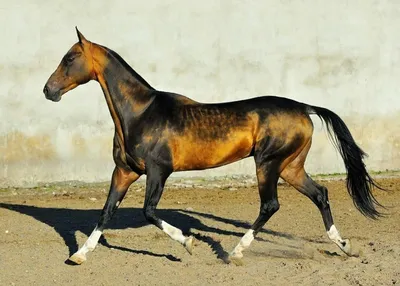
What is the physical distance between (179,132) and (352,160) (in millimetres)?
1679

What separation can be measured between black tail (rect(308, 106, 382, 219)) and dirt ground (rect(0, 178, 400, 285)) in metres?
0.40

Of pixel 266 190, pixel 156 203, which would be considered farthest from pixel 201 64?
pixel 156 203

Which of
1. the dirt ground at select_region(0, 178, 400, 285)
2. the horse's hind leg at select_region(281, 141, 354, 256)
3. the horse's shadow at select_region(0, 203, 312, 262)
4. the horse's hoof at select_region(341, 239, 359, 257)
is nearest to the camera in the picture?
the dirt ground at select_region(0, 178, 400, 285)

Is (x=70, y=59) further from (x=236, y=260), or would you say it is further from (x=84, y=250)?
(x=236, y=260)

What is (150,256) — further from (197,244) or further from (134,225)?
(134,225)

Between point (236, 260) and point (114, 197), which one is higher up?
point (114, 197)

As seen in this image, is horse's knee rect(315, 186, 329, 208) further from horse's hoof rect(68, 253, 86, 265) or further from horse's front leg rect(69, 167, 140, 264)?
horse's hoof rect(68, 253, 86, 265)

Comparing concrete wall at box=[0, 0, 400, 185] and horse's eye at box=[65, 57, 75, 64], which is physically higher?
horse's eye at box=[65, 57, 75, 64]

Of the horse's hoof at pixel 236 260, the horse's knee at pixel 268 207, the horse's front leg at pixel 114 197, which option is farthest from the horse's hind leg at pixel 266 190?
the horse's front leg at pixel 114 197

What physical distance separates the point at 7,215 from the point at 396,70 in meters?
5.95

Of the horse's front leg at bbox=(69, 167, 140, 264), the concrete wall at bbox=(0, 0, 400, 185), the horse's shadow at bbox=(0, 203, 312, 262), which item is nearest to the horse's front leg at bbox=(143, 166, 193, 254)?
the horse's front leg at bbox=(69, 167, 140, 264)

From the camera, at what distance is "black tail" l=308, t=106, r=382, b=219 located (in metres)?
7.98

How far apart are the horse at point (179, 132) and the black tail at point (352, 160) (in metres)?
0.25

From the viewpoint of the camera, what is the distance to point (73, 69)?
7.74 meters
